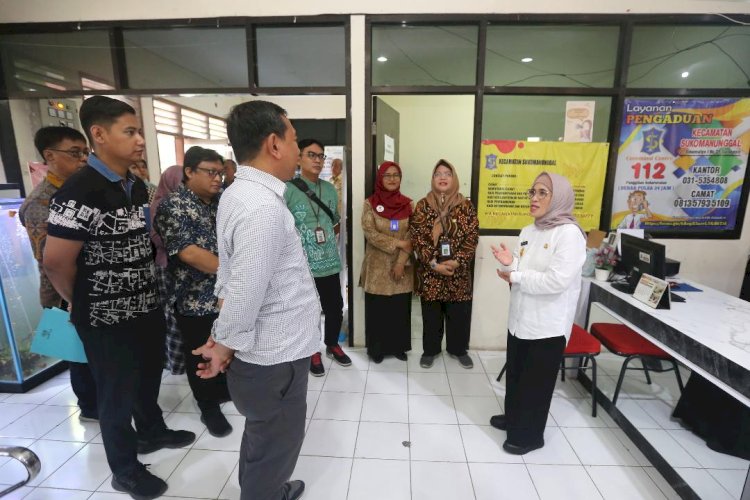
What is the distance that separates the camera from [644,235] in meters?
2.69

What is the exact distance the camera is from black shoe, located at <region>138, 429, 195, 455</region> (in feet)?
6.32

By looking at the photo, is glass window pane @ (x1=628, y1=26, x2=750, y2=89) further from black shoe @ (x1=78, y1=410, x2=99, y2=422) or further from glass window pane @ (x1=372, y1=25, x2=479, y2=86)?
black shoe @ (x1=78, y1=410, x2=99, y2=422)

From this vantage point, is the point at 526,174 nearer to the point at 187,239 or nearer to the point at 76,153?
the point at 187,239

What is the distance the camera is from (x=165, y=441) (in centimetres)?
196

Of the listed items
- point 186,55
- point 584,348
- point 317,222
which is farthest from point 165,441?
point 186,55

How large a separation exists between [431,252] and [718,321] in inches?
62.4

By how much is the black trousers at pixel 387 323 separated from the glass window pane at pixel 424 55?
1.67m

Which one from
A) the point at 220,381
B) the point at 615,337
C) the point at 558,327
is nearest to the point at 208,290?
the point at 220,381

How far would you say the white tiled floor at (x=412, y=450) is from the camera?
171 cm

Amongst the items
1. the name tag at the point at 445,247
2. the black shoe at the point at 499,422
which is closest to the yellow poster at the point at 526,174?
the name tag at the point at 445,247

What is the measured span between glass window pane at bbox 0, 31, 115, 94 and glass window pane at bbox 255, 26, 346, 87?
4.01 feet

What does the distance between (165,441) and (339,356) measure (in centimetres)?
127

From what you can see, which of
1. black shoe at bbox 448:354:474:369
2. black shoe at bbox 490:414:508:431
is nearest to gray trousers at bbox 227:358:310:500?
black shoe at bbox 490:414:508:431

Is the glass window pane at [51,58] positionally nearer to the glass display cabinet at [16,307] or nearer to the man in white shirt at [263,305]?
the glass display cabinet at [16,307]
